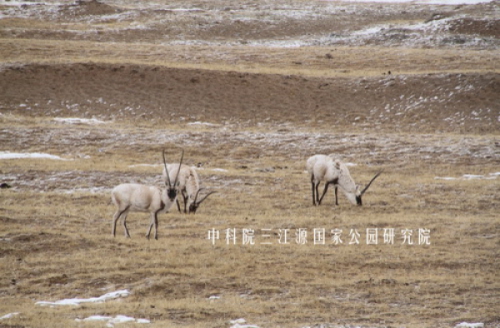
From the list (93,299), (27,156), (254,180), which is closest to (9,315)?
(93,299)

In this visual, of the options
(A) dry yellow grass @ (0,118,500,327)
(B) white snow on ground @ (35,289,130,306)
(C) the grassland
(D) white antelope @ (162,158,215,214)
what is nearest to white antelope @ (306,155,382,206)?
(A) dry yellow grass @ (0,118,500,327)

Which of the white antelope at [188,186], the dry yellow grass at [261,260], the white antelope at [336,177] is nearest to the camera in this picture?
the dry yellow grass at [261,260]

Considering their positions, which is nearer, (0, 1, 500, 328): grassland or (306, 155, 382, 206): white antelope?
(0, 1, 500, 328): grassland

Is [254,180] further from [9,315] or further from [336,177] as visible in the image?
[9,315]

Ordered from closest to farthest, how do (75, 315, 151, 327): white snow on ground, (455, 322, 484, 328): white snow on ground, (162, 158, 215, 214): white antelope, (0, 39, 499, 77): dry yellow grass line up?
(455, 322, 484, 328): white snow on ground < (75, 315, 151, 327): white snow on ground < (162, 158, 215, 214): white antelope < (0, 39, 499, 77): dry yellow grass

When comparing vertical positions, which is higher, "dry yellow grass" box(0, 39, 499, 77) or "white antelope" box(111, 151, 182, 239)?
"dry yellow grass" box(0, 39, 499, 77)

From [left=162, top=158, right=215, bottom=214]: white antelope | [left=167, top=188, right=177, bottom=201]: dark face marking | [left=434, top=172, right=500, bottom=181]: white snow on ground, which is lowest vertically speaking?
[left=434, top=172, right=500, bottom=181]: white snow on ground

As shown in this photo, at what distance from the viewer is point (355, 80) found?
46125mm

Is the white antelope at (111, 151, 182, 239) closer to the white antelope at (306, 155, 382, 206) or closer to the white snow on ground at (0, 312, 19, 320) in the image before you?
the white snow on ground at (0, 312, 19, 320)

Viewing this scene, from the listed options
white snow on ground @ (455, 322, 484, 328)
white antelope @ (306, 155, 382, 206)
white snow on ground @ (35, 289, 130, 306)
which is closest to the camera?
white snow on ground @ (455, 322, 484, 328)

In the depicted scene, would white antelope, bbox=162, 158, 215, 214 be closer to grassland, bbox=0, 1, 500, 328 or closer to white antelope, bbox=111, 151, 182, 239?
grassland, bbox=0, 1, 500, 328

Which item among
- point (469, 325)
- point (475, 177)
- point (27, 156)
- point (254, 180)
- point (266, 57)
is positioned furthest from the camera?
point (266, 57)

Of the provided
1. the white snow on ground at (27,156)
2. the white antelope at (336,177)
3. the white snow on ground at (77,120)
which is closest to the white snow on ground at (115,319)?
the white antelope at (336,177)

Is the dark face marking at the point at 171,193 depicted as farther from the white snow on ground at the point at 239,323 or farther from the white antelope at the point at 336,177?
the white antelope at the point at 336,177
